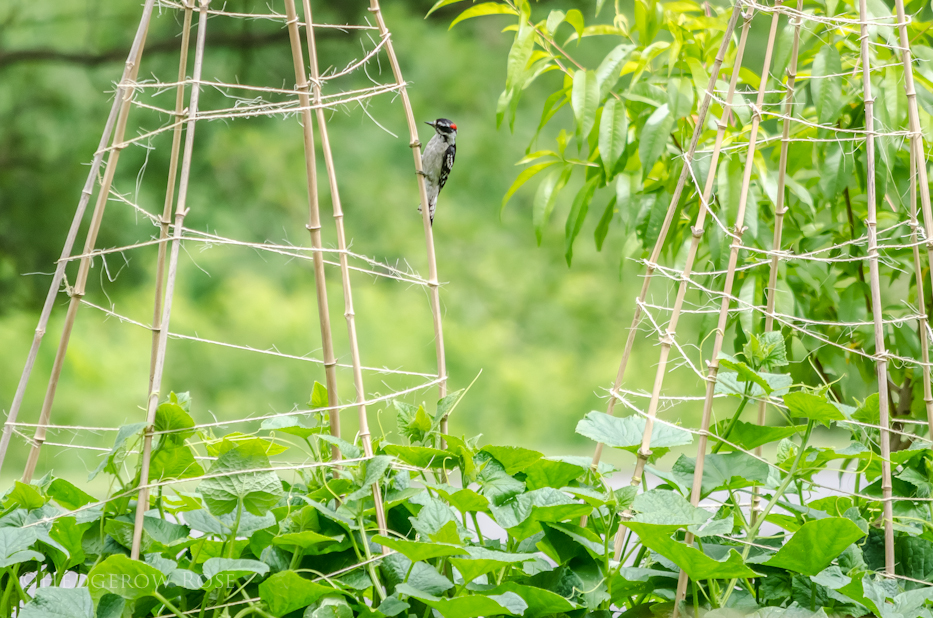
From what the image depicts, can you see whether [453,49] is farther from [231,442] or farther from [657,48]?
[231,442]

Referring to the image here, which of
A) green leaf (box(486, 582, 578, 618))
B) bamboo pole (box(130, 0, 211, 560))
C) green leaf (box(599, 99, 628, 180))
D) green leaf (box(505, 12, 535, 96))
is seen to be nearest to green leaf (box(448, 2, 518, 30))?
green leaf (box(505, 12, 535, 96))

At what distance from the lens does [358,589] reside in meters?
0.52

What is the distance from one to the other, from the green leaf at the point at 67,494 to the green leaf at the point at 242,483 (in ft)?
0.48

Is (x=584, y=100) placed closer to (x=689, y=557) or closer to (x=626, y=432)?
(x=626, y=432)

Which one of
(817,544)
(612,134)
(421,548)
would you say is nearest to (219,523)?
(421,548)

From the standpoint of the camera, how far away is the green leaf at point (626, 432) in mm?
572

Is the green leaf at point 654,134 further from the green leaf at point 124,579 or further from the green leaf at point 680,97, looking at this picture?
the green leaf at point 124,579

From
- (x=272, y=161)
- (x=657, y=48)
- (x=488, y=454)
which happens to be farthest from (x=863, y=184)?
(x=272, y=161)

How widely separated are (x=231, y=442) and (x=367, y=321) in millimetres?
2234

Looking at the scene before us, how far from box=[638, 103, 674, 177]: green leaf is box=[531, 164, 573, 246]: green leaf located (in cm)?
15

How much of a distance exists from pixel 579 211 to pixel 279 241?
6.10ft

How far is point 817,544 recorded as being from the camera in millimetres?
484

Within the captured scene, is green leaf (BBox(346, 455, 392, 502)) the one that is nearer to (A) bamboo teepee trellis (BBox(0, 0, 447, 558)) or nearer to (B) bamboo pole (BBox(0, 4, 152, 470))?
(A) bamboo teepee trellis (BBox(0, 0, 447, 558))

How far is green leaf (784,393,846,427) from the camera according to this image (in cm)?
52
